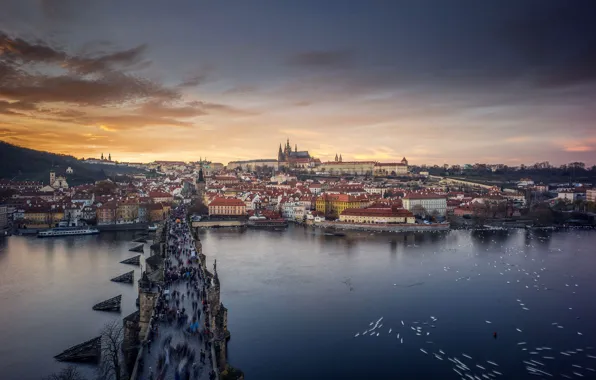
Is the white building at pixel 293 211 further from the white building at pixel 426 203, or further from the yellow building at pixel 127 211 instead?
the yellow building at pixel 127 211

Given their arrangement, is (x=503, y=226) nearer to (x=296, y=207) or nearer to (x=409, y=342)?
(x=296, y=207)

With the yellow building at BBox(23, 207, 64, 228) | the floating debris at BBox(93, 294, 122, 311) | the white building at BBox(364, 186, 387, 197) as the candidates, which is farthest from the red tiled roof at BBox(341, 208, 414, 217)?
the floating debris at BBox(93, 294, 122, 311)

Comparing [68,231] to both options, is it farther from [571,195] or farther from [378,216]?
[571,195]

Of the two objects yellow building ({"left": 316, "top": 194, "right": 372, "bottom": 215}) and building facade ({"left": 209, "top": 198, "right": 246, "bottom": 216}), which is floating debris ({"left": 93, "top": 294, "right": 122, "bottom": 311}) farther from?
yellow building ({"left": 316, "top": 194, "right": 372, "bottom": 215})

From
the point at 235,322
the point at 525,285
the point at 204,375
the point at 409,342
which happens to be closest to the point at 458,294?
the point at 525,285

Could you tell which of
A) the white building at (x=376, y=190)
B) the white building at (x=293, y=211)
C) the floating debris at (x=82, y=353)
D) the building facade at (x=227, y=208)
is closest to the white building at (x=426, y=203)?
the white building at (x=293, y=211)
